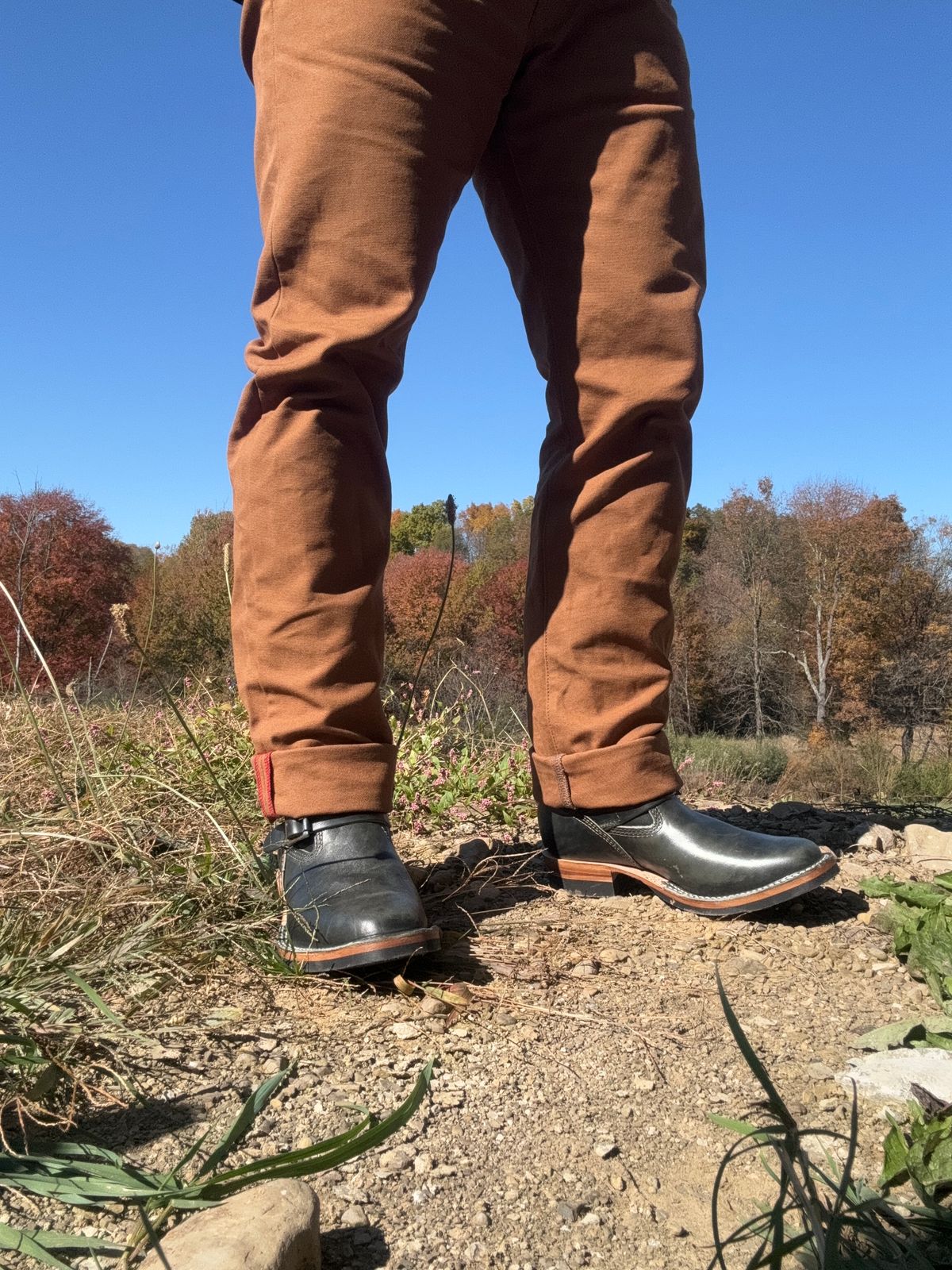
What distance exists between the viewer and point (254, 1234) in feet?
2.19

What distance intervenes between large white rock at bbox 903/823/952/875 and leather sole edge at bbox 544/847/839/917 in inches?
18.5

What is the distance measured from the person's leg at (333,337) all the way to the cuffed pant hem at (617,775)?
38 centimetres

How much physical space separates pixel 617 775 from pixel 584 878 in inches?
8.3

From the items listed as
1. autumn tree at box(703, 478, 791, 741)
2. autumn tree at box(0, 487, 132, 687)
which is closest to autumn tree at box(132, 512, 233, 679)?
Result: autumn tree at box(0, 487, 132, 687)

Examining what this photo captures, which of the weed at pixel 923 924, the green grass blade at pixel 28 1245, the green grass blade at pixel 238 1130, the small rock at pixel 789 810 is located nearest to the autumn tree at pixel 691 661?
the small rock at pixel 789 810

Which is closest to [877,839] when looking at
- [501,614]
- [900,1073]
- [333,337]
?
[900,1073]

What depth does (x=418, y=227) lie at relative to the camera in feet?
4.57

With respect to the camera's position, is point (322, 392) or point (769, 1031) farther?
point (322, 392)

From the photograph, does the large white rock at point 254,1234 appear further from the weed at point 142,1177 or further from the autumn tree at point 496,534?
the autumn tree at point 496,534

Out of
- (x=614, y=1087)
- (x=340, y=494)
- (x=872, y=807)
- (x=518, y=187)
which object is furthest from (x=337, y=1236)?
(x=872, y=807)

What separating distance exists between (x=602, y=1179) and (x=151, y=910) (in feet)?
2.48

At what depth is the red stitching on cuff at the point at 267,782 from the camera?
1.40 metres

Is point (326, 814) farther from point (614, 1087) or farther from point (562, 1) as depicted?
point (562, 1)

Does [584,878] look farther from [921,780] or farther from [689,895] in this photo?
[921,780]
